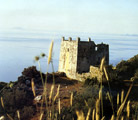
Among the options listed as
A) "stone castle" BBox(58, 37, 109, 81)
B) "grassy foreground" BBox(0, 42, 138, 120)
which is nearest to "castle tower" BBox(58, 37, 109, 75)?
"stone castle" BBox(58, 37, 109, 81)

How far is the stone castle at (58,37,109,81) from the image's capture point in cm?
2519

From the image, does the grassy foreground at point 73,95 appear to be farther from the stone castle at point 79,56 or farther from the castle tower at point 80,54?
the castle tower at point 80,54

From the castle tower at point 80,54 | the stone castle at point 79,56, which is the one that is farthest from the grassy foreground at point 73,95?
the castle tower at point 80,54

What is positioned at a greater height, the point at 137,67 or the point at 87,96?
the point at 137,67

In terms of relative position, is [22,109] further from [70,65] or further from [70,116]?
[70,65]

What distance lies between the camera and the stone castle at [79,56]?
25.2 meters

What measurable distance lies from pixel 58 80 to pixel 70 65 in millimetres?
2449

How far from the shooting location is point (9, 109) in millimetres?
18203

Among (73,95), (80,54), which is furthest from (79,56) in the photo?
(73,95)

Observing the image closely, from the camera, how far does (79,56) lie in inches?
995

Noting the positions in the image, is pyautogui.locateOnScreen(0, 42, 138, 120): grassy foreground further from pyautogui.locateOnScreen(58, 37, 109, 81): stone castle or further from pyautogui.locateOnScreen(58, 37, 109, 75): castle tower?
pyautogui.locateOnScreen(58, 37, 109, 75): castle tower

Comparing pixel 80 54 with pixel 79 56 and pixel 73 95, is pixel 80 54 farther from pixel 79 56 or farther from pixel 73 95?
pixel 73 95

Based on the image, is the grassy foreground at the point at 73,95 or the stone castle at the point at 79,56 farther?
the stone castle at the point at 79,56

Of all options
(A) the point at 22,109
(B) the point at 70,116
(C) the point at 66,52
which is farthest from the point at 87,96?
(C) the point at 66,52
